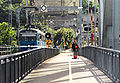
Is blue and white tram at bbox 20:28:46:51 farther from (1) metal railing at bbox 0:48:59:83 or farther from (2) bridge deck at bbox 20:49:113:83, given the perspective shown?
(1) metal railing at bbox 0:48:59:83

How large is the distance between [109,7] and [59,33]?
87921 mm

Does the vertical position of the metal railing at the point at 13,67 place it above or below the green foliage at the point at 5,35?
below

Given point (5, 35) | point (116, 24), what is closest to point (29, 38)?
point (116, 24)

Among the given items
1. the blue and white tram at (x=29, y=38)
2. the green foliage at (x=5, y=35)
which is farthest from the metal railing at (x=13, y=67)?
the green foliage at (x=5, y=35)

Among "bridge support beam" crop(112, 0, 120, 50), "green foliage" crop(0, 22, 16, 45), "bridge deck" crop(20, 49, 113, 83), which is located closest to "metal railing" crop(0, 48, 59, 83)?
"bridge deck" crop(20, 49, 113, 83)

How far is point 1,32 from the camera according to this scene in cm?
7906

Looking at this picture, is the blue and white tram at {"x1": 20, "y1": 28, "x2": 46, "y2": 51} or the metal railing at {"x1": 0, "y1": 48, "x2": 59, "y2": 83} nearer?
the metal railing at {"x1": 0, "y1": 48, "x2": 59, "y2": 83}

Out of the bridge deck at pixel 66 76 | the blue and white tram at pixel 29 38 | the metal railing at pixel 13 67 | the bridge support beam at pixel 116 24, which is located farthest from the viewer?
the blue and white tram at pixel 29 38

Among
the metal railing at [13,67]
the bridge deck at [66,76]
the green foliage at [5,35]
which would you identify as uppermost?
the green foliage at [5,35]

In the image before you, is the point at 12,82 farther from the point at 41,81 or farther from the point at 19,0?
the point at 19,0

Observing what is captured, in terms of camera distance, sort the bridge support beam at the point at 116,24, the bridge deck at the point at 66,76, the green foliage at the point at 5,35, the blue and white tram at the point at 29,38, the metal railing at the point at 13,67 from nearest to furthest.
→ the metal railing at the point at 13,67, the bridge deck at the point at 66,76, the bridge support beam at the point at 116,24, the blue and white tram at the point at 29,38, the green foliage at the point at 5,35

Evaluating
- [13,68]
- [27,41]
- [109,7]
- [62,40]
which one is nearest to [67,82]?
[13,68]

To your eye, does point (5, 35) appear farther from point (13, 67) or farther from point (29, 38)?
point (13, 67)

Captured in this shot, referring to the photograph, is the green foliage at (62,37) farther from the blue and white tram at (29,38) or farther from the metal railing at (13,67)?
the metal railing at (13,67)
